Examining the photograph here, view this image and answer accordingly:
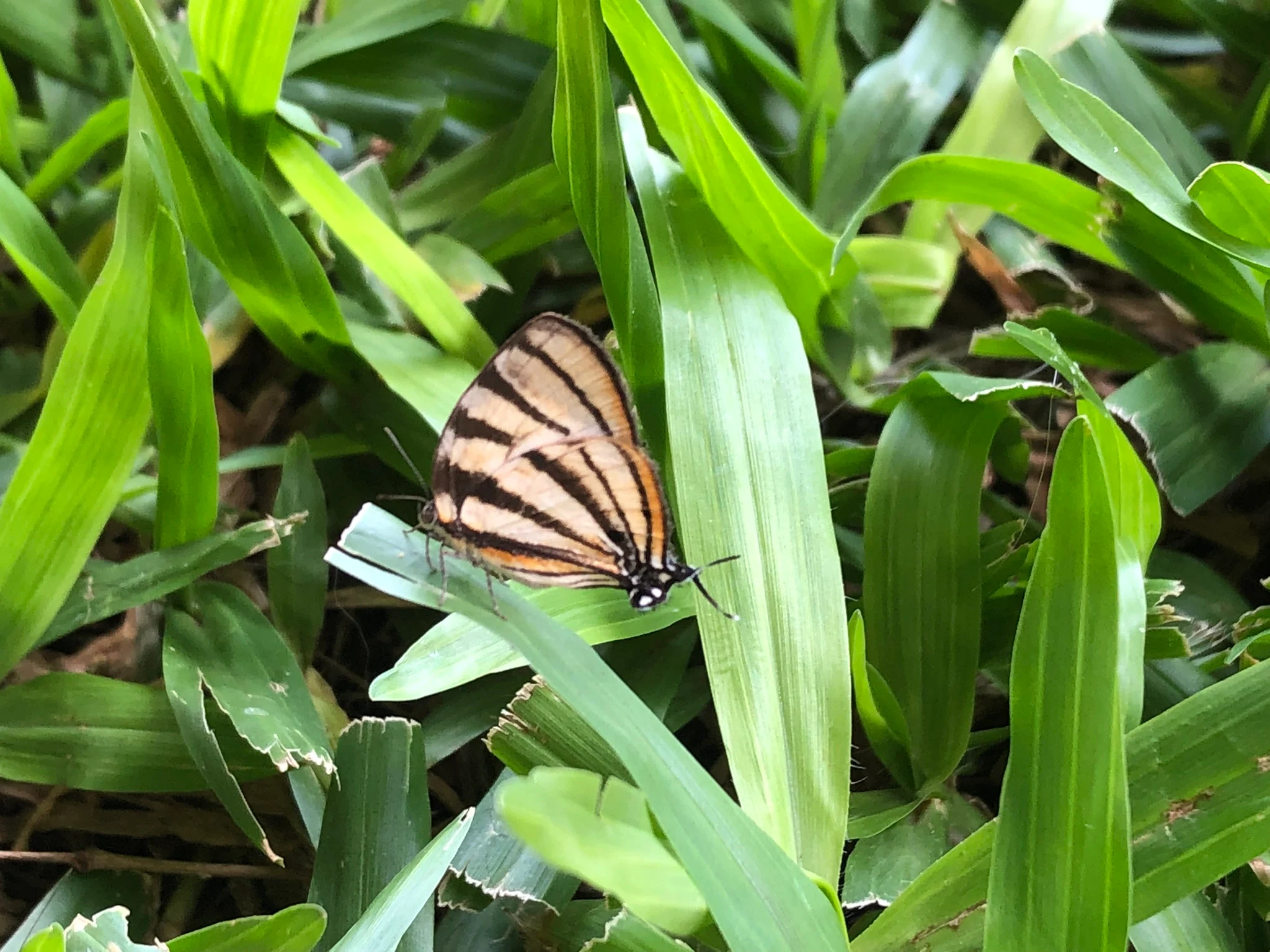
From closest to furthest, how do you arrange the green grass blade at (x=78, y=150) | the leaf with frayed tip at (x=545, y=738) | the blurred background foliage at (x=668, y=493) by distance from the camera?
the blurred background foliage at (x=668, y=493), the leaf with frayed tip at (x=545, y=738), the green grass blade at (x=78, y=150)

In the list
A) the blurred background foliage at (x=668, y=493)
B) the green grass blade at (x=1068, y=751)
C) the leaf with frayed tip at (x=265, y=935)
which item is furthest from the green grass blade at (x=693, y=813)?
the leaf with frayed tip at (x=265, y=935)

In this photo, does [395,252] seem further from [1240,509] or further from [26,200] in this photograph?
[1240,509]

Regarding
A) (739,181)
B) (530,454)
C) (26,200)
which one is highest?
(26,200)

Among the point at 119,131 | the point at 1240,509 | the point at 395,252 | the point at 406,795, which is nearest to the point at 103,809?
the point at 406,795

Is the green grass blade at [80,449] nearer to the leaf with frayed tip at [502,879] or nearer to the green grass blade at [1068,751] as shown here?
the leaf with frayed tip at [502,879]

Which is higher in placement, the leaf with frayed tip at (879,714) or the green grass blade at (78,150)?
the green grass blade at (78,150)

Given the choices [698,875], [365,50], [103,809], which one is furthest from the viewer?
[365,50]
